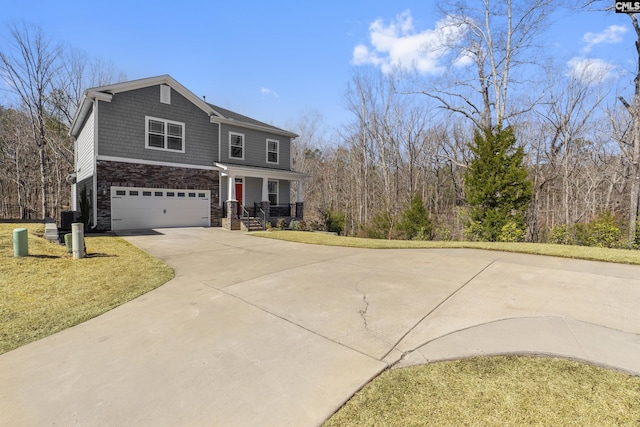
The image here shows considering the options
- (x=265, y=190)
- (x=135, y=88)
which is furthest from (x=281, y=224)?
(x=135, y=88)

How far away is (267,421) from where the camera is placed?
205cm

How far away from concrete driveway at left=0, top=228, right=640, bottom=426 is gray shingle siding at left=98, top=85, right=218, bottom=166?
11.1 metres

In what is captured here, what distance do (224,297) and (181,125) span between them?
45.2 feet

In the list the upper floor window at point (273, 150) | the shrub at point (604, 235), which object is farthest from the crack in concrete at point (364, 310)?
the upper floor window at point (273, 150)

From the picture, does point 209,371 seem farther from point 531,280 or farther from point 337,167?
point 337,167

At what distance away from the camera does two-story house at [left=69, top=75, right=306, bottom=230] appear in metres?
13.4

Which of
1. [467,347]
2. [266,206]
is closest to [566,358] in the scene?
[467,347]

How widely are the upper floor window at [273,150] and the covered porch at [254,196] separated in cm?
142

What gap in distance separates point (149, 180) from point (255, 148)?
6412mm

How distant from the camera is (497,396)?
7.28 ft

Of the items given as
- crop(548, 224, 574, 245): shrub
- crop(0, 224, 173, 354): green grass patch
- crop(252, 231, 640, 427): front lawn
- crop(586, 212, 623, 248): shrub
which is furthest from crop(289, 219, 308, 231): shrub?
crop(252, 231, 640, 427): front lawn

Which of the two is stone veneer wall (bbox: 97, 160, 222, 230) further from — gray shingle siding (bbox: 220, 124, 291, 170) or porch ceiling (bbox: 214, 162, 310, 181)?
gray shingle siding (bbox: 220, 124, 291, 170)

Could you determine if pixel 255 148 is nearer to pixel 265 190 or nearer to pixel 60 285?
pixel 265 190

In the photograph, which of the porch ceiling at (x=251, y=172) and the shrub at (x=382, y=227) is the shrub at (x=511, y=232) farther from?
the porch ceiling at (x=251, y=172)
